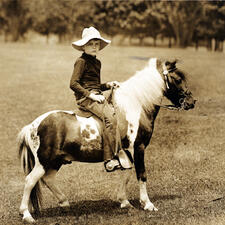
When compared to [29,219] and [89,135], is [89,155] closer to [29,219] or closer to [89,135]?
[89,135]

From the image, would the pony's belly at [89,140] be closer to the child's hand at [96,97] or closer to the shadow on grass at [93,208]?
the child's hand at [96,97]

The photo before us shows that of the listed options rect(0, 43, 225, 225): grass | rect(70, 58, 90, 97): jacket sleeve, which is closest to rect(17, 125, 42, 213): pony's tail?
rect(0, 43, 225, 225): grass

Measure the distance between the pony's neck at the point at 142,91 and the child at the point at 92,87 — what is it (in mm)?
336

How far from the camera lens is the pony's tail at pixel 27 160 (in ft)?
24.5

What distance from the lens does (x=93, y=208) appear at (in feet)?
26.4

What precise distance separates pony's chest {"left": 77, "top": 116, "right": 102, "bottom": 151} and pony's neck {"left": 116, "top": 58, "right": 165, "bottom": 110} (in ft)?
1.96

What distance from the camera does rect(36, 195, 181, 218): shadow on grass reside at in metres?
7.68

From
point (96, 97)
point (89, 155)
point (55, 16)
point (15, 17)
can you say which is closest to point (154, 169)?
point (89, 155)

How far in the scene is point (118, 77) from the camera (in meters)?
23.0

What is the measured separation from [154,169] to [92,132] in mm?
3997

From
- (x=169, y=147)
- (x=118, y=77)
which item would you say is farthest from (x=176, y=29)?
(x=169, y=147)

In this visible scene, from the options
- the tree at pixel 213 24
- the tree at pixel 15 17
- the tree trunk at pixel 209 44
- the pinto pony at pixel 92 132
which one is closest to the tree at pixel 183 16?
the tree at pixel 213 24

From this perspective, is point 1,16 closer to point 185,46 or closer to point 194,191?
point 185,46

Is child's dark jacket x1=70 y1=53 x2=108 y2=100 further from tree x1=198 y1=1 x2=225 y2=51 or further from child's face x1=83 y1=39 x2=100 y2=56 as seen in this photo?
tree x1=198 y1=1 x2=225 y2=51
